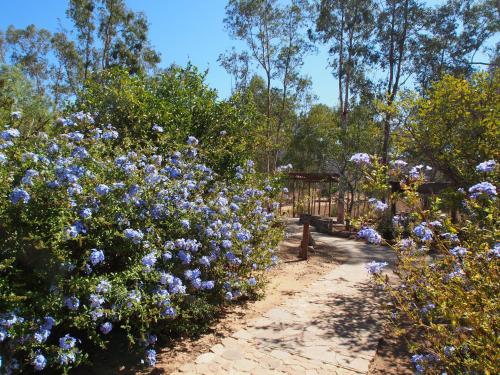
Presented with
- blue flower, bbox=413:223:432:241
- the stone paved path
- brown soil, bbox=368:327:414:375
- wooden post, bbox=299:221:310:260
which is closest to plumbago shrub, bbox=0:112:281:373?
the stone paved path

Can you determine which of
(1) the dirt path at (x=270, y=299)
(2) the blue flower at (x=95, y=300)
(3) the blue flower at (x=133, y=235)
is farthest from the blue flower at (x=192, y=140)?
(2) the blue flower at (x=95, y=300)

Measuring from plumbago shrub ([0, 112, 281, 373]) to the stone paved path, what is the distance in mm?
506

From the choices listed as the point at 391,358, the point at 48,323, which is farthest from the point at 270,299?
the point at 48,323

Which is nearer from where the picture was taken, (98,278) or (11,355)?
(11,355)

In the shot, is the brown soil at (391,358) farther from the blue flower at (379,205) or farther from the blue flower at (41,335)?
the blue flower at (41,335)

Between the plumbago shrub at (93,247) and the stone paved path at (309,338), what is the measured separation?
506 mm

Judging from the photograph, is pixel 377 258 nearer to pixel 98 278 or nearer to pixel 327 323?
pixel 327 323

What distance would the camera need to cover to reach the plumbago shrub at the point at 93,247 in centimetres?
290

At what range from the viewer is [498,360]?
198 cm

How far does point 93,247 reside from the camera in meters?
3.33

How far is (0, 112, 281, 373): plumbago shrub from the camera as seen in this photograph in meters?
2.90

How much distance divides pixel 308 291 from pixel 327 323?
1245 mm

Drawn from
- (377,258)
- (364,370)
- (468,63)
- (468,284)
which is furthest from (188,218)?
(468,63)

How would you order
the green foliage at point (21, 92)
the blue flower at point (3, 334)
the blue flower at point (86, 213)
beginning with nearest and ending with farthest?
the blue flower at point (3, 334) < the blue flower at point (86, 213) < the green foliage at point (21, 92)
